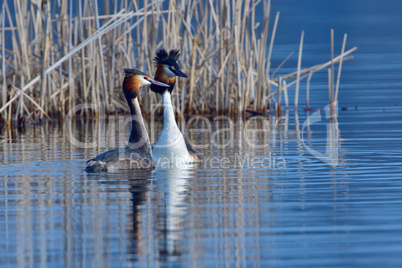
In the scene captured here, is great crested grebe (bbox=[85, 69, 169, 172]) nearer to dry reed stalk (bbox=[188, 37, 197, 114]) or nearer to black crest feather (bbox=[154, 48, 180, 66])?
black crest feather (bbox=[154, 48, 180, 66])

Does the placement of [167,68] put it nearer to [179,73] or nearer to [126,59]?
[179,73]

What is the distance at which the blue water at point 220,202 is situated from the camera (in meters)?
4.91

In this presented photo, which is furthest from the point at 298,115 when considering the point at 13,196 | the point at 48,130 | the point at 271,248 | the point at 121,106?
the point at 271,248

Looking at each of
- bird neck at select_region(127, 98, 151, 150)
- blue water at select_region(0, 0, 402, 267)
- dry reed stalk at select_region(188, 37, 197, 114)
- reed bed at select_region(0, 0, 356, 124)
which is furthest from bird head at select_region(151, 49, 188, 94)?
dry reed stalk at select_region(188, 37, 197, 114)

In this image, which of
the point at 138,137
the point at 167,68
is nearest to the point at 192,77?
the point at 167,68

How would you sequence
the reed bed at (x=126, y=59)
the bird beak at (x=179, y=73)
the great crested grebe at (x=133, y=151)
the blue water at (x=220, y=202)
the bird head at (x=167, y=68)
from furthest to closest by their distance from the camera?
the reed bed at (x=126, y=59)
the bird head at (x=167, y=68)
the bird beak at (x=179, y=73)
the great crested grebe at (x=133, y=151)
the blue water at (x=220, y=202)

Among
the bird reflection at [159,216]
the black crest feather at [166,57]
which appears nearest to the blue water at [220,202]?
the bird reflection at [159,216]

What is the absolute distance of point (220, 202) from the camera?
652cm

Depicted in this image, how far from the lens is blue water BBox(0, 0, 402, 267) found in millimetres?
4914

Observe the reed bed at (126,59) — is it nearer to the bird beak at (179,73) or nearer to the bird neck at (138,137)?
the bird beak at (179,73)

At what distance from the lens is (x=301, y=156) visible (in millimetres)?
9414

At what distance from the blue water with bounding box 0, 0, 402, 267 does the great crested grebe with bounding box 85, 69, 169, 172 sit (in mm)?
203

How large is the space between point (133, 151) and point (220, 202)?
8.09ft

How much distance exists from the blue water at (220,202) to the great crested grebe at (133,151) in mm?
203
